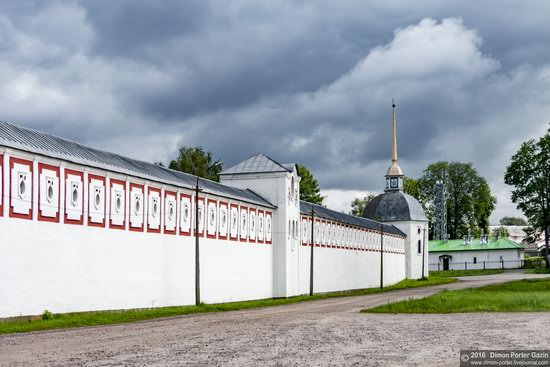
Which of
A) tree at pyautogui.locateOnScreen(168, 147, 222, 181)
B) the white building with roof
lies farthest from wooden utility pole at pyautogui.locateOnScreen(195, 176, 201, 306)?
tree at pyautogui.locateOnScreen(168, 147, 222, 181)

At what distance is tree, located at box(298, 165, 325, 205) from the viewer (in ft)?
330

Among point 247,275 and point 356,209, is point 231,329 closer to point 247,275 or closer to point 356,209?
point 247,275

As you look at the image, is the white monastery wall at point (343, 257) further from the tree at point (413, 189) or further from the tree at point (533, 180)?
the tree at point (413, 189)

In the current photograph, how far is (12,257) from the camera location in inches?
1098

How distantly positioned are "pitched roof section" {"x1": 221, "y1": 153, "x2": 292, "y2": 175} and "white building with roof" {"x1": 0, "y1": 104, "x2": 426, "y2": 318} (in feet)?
0.25

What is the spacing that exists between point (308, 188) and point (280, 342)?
82.7 metres

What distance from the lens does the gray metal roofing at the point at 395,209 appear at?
335 ft

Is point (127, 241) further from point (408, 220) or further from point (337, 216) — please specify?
point (408, 220)

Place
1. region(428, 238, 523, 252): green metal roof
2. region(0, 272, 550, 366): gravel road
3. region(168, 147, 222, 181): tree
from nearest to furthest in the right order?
region(0, 272, 550, 366): gravel road
region(168, 147, 222, 181): tree
region(428, 238, 523, 252): green metal roof

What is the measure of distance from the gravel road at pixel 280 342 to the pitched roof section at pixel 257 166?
96.3 ft

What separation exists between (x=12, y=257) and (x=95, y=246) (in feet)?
17.0

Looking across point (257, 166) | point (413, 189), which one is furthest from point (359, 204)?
point (257, 166)

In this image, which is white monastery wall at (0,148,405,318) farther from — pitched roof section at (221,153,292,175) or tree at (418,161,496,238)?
tree at (418,161,496,238)

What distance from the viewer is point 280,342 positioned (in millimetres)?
18781
